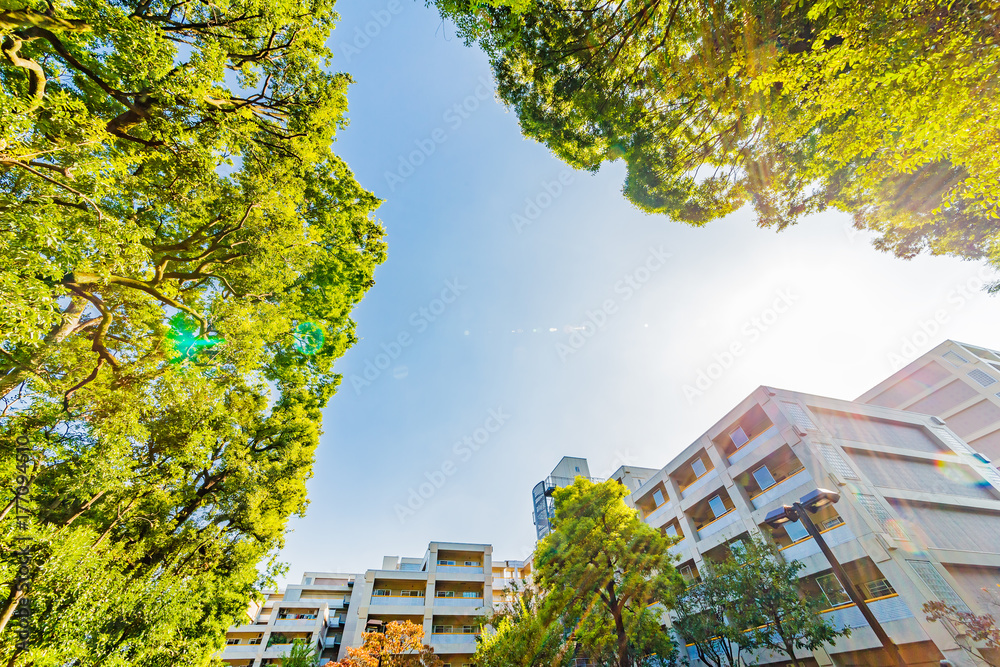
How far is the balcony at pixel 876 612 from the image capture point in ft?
39.4

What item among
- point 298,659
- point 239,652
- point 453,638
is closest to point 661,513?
point 453,638

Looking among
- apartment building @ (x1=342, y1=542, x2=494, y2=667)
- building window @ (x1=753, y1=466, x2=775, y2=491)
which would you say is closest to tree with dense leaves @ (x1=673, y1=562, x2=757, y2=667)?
building window @ (x1=753, y1=466, x2=775, y2=491)

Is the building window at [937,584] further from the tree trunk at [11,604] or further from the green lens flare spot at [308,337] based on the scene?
the tree trunk at [11,604]

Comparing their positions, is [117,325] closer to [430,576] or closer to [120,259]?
[120,259]

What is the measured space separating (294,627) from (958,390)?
51865 millimetres

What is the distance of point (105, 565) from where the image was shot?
274 inches

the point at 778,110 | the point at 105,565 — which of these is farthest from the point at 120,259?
the point at 778,110

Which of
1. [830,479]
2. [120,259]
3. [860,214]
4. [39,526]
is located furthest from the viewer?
[830,479]

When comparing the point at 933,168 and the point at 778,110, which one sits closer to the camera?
the point at 778,110

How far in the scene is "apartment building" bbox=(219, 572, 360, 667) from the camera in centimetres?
2780

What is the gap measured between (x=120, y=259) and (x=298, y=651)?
28.0 meters

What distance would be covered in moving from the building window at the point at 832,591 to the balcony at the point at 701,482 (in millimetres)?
6344

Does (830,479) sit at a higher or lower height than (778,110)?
lower

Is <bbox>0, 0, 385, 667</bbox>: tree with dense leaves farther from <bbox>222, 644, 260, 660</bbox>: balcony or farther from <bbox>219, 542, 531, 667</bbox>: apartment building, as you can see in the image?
<bbox>222, 644, 260, 660</bbox>: balcony
